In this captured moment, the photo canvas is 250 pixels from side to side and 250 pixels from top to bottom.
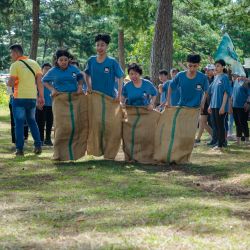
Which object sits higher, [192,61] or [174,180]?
[192,61]

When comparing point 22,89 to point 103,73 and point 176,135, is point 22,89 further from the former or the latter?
point 176,135

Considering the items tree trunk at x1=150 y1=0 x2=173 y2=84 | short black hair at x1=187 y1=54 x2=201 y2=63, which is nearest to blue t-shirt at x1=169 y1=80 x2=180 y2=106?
short black hair at x1=187 y1=54 x2=201 y2=63

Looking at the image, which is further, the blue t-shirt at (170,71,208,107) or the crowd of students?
the blue t-shirt at (170,71,208,107)

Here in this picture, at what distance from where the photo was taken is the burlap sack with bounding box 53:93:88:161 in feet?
31.0

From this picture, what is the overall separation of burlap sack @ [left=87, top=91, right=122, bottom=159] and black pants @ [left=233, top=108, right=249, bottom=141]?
4.37 m

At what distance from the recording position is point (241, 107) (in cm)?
1326

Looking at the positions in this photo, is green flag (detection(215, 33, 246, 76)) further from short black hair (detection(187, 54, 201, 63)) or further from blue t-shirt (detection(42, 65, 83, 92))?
blue t-shirt (detection(42, 65, 83, 92))

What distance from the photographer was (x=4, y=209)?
240 inches

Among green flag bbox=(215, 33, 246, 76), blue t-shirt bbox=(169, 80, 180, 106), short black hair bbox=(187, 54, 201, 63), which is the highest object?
green flag bbox=(215, 33, 246, 76)

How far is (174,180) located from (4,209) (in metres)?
2.66

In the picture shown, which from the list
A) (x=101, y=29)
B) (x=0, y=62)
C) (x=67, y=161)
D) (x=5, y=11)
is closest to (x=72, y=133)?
(x=67, y=161)

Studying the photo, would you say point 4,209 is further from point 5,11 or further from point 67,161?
point 5,11

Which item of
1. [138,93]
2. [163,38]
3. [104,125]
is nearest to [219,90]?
[138,93]

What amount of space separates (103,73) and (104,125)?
31.5 inches
